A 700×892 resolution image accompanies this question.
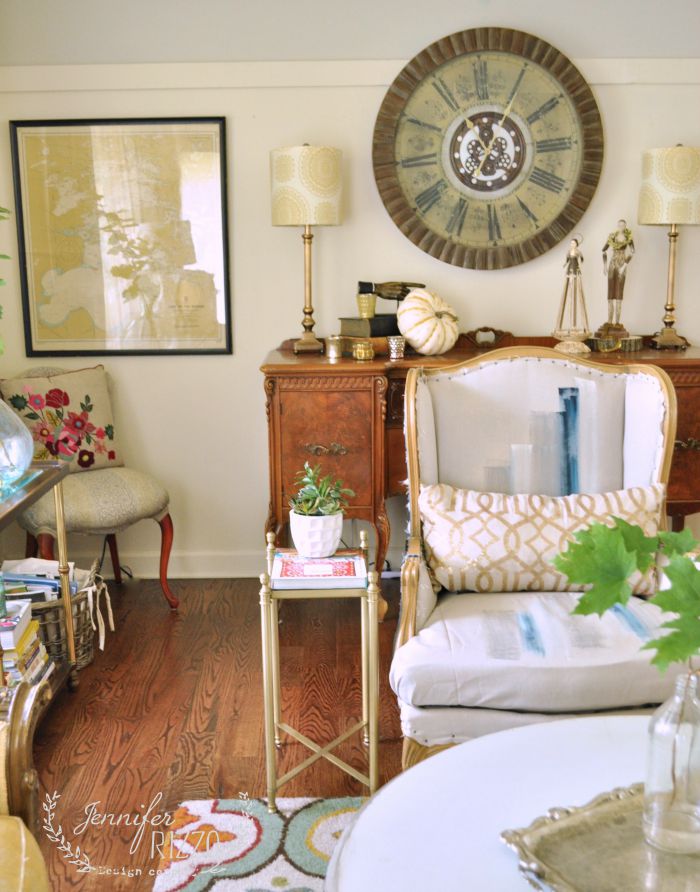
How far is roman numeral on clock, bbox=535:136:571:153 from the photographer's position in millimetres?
3566

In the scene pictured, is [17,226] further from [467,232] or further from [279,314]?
[467,232]

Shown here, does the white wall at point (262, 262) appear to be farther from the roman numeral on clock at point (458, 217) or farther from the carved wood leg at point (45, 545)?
the carved wood leg at point (45, 545)

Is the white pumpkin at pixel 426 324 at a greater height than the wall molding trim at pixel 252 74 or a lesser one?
lesser

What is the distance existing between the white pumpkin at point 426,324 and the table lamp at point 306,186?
41 centimetres

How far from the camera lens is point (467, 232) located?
3635mm

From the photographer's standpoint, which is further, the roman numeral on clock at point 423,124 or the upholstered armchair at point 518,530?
the roman numeral on clock at point 423,124

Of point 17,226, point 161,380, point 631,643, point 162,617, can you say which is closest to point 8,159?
point 17,226

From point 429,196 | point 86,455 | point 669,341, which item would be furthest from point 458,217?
point 86,455

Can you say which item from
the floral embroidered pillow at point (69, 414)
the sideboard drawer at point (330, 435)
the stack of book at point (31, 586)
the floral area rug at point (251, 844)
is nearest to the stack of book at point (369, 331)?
the sideboard drawer at point (330, 435)

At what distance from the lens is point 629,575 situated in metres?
1.25

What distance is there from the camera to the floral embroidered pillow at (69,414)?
3527mm

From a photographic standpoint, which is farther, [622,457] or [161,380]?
[161,380]

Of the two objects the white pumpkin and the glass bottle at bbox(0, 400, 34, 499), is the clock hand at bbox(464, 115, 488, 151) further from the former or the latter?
→ the glass bottle at bbox(0, 400, 34, 499)

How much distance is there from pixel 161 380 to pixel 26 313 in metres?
0.59
